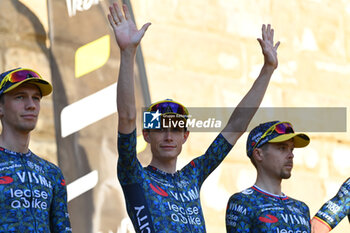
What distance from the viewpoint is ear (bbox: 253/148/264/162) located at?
4.61 metres

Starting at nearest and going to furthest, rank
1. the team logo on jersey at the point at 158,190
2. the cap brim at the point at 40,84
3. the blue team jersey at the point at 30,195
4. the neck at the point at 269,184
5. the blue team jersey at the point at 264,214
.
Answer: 1. the blue team jersey at the point at 30,195
2. the cap brim at the point at 40,84
3. the team logo on jersey at the point at 158,190
4. the blue team jersey at the point at 264,214
5. the neck at the point at 269,184

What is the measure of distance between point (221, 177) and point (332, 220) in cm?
118

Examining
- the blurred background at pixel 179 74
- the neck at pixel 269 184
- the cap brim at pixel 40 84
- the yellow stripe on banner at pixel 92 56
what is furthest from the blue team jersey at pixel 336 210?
the cap brim at pixel 40 84

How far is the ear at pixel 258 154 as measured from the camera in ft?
15.1

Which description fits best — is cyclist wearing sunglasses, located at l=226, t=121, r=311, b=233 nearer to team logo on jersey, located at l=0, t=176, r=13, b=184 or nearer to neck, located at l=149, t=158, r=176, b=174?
neck, located at l=149, t=158, r=176, b=174

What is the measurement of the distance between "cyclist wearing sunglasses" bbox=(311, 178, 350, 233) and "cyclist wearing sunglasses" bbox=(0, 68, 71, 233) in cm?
170

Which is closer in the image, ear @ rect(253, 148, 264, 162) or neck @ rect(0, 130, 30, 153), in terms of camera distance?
→ neck @ rect(0, 130, 30, 153)

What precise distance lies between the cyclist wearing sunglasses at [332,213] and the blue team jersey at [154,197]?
3.42 feet

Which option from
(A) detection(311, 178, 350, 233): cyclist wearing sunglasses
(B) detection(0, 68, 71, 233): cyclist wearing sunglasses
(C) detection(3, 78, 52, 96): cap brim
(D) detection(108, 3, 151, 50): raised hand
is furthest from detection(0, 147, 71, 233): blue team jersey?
(A) detection(311, 178, 350, 233): cyclist wearing sunglasses

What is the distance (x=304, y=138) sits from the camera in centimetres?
468

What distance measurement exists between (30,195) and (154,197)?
2.00 ft

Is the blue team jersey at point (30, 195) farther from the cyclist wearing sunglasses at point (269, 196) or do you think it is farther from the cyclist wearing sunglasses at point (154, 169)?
the cyclist wearing sunglasses at point (269, 196)

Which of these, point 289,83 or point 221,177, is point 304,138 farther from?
point 289,83

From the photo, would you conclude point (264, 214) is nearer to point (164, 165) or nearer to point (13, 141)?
point (164, 165)
